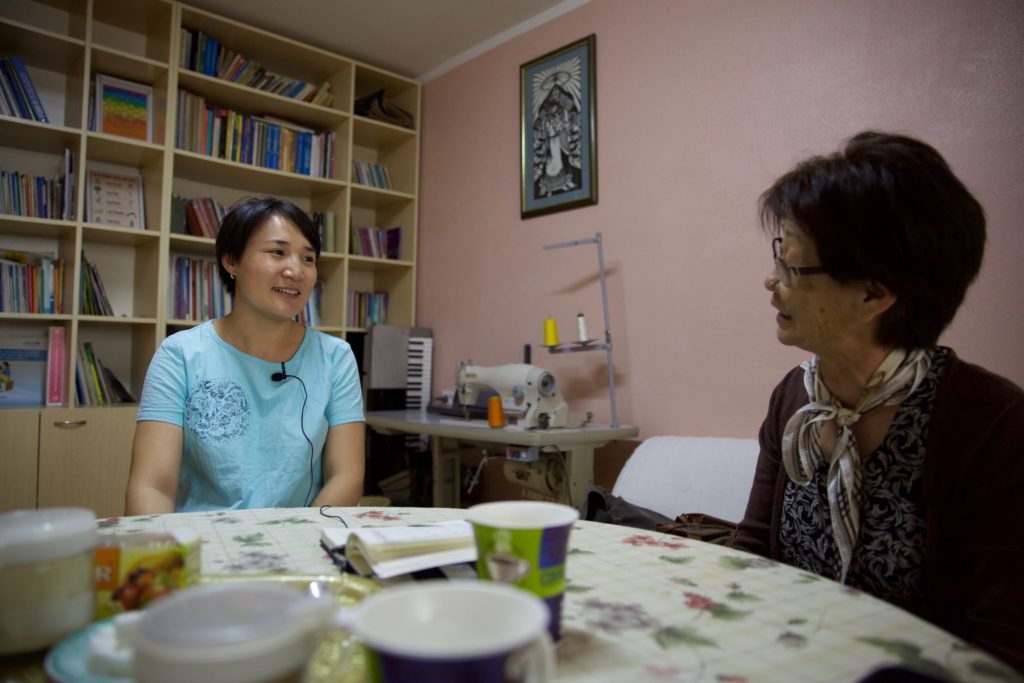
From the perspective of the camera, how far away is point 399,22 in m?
3.14

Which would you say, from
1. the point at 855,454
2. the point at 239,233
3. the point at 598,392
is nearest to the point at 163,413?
the point at 239,233

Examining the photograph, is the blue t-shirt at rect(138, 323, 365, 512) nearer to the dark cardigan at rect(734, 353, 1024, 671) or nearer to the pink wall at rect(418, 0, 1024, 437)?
the dark cardigan at rect(734, 353, 1024, 671)

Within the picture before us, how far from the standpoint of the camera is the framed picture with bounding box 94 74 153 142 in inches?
109

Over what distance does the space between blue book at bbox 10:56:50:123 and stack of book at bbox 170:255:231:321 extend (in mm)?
760

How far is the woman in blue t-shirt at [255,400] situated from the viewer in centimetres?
139

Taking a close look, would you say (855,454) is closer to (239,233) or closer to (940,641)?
(940,641)

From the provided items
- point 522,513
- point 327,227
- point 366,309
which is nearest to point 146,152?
point 327,227

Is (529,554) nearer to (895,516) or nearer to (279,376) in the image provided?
(895,516)

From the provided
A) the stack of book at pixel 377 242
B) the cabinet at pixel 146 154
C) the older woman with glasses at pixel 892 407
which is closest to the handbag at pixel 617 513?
the older woman with glasses at pixel 892 407

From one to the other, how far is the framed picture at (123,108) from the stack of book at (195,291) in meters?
0.59

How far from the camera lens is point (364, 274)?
12.7ft

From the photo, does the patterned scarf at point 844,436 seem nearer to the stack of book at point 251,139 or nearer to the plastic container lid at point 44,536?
the plastic container lid at point 44,536

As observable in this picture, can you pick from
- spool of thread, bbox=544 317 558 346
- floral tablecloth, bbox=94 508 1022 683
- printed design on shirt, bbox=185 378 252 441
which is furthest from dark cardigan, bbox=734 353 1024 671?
spool of thread, bbox=544 317 558 346

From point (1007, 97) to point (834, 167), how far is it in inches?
42.6
